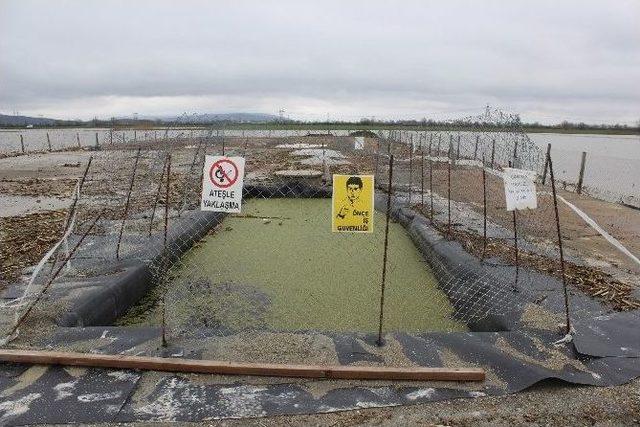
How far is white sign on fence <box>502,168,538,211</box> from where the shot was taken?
15.2 feet

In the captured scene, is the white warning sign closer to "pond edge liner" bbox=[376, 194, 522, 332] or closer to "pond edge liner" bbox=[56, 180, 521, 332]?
"pond edge liner" bbox=[56, 180, 521, 332]

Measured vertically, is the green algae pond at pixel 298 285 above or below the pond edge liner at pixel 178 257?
below

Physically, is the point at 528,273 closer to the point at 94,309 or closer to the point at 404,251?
the point at 404,251

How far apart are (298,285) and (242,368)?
2689 millimetres

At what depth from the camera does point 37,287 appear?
511 cm

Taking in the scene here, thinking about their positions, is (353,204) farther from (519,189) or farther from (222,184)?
(519,189)

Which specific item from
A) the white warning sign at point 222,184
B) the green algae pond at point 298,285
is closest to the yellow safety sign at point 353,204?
the white warning sign at point 222,184

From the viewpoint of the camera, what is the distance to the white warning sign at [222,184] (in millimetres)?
4070

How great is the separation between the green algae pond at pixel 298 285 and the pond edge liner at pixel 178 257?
130 millimetres

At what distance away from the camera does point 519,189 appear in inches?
184

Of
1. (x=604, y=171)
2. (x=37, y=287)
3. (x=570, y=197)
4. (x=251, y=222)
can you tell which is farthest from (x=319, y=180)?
(x=604, y=171)

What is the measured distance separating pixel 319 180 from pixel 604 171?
1808cm

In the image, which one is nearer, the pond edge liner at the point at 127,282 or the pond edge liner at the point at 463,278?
the pond edge liner at the point at 127,282

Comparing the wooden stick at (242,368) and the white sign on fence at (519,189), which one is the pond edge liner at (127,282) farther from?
the white sign on fence at (519,189)
